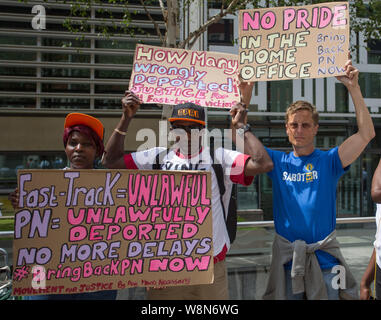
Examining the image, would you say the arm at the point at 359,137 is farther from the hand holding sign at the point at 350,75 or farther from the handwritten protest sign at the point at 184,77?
the handwritten protest sign at the point at 184,77

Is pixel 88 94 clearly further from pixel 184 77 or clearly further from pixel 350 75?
pixel 350 75

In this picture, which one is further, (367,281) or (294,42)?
(294,42)

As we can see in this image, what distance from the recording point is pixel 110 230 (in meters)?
2.31

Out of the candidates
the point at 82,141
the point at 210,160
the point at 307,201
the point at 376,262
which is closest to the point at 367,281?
the point at 376,262

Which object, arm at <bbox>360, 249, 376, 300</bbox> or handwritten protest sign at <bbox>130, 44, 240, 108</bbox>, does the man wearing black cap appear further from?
arm at <bbox>360, 249, 376, 300</bbox>

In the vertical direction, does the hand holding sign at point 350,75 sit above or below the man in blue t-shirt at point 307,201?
above

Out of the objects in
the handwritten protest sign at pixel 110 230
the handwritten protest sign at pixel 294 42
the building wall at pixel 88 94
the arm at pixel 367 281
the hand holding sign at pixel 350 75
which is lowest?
the arm at pixel 367 281

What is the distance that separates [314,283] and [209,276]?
686 mm

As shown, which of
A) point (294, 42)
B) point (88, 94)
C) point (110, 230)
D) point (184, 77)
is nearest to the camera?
point (110, 230)

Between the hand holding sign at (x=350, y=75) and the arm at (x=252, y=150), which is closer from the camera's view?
the arm at (x=252, y=150)

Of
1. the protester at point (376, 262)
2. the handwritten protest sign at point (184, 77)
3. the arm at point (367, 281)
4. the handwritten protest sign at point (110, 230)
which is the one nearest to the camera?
the handwritten protest sign at point (110, 230)

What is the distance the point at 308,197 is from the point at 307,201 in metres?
0.03

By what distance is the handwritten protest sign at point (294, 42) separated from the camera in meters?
2.70

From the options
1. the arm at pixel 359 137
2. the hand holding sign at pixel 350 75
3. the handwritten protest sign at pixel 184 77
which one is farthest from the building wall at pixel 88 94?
the arm at pixel 359 137
